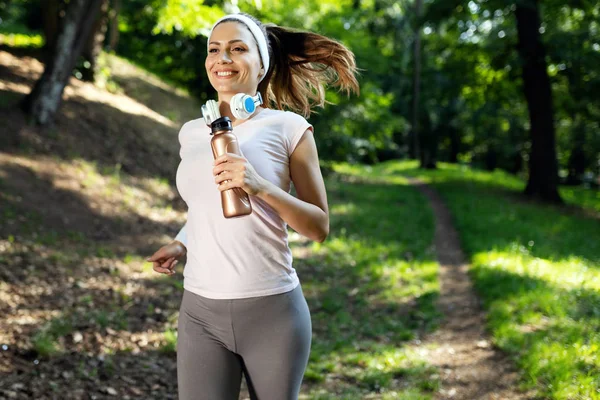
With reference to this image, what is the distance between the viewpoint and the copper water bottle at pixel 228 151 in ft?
7.42

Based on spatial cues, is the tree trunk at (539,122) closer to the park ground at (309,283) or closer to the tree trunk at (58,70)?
the park ground at (309,283)

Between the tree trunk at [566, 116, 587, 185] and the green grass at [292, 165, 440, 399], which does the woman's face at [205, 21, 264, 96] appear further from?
the tree trunk at [566, 116, 587, 185]

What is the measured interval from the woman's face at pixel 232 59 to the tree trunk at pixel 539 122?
713 inches

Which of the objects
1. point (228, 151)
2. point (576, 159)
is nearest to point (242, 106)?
point (228, 151)

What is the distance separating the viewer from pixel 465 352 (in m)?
6.76

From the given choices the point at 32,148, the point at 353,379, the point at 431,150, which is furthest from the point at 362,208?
the point at 431,150

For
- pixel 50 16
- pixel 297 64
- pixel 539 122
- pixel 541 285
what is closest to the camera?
pixel 297 64

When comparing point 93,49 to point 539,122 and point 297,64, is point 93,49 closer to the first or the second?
point 539,122

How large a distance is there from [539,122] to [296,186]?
19044 millimetres

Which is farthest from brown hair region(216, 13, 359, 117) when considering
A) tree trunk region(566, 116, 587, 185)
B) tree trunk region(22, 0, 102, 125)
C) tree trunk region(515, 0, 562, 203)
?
tree trunk region(566, 116, 587, 185)

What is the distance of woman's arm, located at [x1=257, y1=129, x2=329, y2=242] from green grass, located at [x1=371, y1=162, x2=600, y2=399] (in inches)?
A: 127

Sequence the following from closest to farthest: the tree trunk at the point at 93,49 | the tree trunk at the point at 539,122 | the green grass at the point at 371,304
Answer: the green grass at the point at 371,304 → the tree trunk at the point at 93,49 → the tree trunk at the point at 539,122

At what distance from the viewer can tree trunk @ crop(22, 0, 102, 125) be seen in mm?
11695

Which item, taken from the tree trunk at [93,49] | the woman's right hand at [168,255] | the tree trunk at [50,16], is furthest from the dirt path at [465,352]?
the tree trunk at [50,16]
